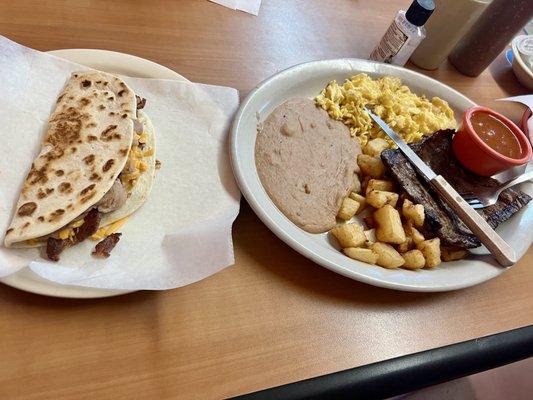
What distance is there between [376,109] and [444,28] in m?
0.52

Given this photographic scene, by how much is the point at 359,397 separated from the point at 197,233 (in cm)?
49

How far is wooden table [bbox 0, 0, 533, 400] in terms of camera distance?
2.71 ft

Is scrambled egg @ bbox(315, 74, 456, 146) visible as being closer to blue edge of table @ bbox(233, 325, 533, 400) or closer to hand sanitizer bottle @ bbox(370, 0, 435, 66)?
hand sanitizer bottle @ bbox(370, 0, 435, 66)

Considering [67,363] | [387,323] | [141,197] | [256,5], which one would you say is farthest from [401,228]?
[256,5]

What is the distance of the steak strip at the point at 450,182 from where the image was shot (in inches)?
46.1

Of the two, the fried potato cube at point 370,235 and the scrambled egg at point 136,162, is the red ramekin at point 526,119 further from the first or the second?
the scrambled egg at point 136,162

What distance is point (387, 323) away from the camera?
1.05 meters

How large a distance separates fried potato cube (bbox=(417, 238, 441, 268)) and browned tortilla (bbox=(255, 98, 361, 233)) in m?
0.24

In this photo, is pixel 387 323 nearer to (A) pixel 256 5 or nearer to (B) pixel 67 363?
(B) pixel 67 363

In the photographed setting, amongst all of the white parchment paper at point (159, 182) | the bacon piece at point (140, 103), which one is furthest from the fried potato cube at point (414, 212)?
the bacon piece at point (140, 103)

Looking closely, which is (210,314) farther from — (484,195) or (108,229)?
(484,195)

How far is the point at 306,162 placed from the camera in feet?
4.07

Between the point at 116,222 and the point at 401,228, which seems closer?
the point at 116,222

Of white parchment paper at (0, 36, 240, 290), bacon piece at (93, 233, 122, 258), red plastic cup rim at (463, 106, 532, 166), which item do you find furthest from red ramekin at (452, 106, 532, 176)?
bacon piece at (93, 233, 122, 258)
